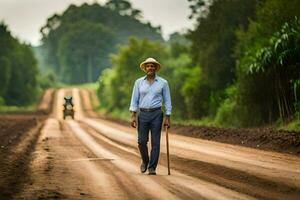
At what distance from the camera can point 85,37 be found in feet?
398

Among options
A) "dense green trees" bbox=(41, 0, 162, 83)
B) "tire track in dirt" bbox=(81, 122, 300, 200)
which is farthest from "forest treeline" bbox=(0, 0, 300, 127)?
"dense green trees" bbox=(41, 0, 162, 83)

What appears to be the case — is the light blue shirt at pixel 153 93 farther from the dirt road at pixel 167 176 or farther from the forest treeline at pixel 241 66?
the forest treeline at pixel 241 66

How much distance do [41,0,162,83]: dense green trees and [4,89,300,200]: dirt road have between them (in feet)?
356

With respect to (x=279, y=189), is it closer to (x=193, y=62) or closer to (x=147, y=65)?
(x=147, y=65)

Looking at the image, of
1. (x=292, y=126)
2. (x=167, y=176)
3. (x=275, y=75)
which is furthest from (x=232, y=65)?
(x=167, y=176)

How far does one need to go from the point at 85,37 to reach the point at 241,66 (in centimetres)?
9666

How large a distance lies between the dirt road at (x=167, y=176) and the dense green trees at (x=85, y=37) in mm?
108513

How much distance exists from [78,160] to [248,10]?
22.5 meters

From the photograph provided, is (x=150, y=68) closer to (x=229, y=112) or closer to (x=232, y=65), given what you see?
(x=229, y=112)

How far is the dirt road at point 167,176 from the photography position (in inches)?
324

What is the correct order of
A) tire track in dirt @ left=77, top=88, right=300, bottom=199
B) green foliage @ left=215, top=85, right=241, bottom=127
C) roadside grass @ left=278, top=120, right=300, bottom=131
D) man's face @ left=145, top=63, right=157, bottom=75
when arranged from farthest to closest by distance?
1. green foliage @ left=215, top=85, right=241, bottom=127
2. roadside grass @ left=278, top=120, right=300, bottom=131
3. man's face @ left=145, top=63, right=157, bottom=75
4. tire track in dirt @ left=77, top=88, right=300, bottom=199

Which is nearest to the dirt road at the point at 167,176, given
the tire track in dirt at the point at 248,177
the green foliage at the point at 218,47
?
the tire track in dirt at the point at 248,177

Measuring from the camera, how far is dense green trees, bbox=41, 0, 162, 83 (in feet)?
404

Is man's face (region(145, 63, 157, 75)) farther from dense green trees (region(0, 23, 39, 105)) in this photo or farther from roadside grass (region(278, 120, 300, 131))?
dense green trees (region(0, 23, 39, 105))
